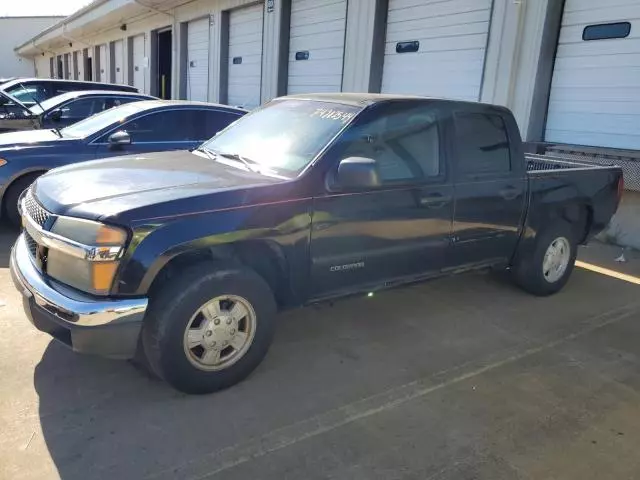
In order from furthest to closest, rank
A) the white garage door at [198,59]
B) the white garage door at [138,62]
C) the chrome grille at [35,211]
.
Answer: the white garage door at [138,62]
the white garage door at [198,59]
the chrome grille at [35,211]

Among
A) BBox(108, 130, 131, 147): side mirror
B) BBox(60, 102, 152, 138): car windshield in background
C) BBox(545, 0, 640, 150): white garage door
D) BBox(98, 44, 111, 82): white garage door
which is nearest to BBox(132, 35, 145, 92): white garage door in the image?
BBox(98, 44, 111, 82): white garage door

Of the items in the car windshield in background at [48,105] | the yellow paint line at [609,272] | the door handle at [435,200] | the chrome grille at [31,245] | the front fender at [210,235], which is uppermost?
the car windshield in background at [48,105]

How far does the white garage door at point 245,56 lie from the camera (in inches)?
609

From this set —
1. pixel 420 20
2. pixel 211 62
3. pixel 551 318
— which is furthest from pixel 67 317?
pixel 211 62

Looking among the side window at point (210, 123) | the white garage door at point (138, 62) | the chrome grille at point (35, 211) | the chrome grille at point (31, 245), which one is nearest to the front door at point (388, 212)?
the chrome grille at point (35, 211)

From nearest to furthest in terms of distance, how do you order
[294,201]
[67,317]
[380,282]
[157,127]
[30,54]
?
[67,317]
[294,201]
[380,282]
[157,127]
[30,54]

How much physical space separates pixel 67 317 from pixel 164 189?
887 millimetres

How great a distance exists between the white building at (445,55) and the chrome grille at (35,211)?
22.7ft

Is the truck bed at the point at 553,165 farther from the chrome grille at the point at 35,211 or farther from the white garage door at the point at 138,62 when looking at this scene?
the white garage door at the point at 138,62

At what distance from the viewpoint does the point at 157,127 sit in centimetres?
715

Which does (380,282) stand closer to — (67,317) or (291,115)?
(291,115)

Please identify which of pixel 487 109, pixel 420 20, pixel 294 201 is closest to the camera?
pixel 294 201

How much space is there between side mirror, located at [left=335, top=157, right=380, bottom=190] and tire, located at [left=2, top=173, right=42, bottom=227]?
4492 millimetres

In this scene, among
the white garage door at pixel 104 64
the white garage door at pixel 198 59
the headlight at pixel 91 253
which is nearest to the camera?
the headlight at pixel 91 253
